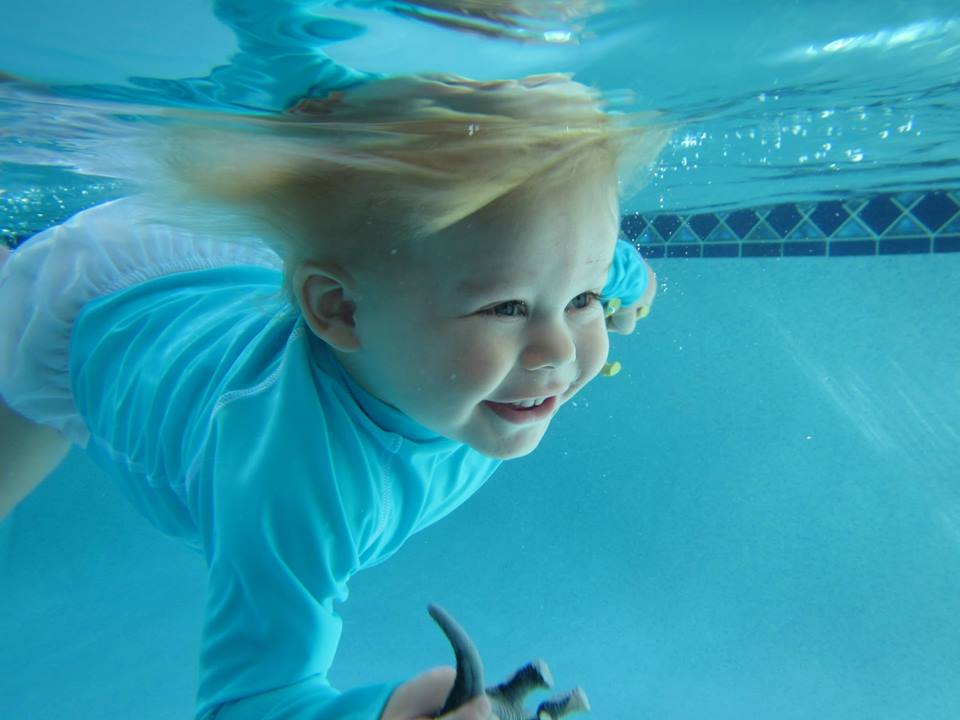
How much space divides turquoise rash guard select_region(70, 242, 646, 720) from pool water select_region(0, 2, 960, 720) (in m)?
1.61

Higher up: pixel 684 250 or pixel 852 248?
pixel 852 248

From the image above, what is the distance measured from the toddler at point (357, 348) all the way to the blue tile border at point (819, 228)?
4.59 metres

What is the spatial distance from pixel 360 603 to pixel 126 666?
7.81 ft

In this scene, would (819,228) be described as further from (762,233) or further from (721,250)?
(721,250)

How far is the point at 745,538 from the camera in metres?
7.84

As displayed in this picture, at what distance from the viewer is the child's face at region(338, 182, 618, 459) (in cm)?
209

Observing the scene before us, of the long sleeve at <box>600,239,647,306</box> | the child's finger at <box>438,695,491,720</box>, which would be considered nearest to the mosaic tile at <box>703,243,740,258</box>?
the long sleeve at <box>600,239,647,306</box>

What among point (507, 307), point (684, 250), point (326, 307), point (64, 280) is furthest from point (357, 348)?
point (684, 250)

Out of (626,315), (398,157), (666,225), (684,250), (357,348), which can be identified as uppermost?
(398,157)

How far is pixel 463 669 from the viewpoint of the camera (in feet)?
5.98

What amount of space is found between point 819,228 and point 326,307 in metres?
6.10

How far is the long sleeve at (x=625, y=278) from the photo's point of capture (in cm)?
329

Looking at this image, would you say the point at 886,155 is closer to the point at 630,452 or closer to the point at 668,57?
the point at 668,57

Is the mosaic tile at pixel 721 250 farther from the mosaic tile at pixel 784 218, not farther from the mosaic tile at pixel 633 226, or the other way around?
the mosaic tile at pixel 633 226
